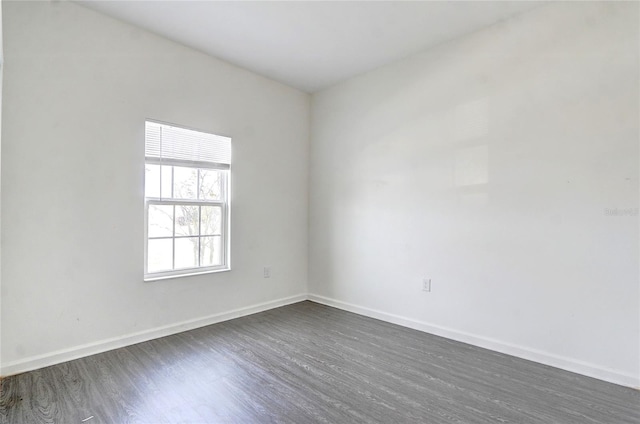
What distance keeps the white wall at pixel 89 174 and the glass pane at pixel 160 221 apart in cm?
16

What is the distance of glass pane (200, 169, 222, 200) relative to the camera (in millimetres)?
3381

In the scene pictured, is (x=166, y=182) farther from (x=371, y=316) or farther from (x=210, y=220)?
(x=371, y=316)

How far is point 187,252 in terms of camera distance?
327 centimetres

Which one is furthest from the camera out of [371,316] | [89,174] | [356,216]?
[356,216]

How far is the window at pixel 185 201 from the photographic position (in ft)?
9.87

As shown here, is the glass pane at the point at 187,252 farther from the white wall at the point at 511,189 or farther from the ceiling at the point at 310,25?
the ceiling at the point at 310,25

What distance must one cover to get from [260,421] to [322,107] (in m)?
3.55

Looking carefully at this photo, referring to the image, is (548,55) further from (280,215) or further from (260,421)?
(260,421)

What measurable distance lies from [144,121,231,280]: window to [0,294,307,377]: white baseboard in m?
0.49

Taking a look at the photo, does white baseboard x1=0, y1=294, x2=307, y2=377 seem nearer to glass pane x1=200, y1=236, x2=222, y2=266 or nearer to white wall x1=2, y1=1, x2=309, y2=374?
white wall x1=2, y1=1, x2=309, y2=374

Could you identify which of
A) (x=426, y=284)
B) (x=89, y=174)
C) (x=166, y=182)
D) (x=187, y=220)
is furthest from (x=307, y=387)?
(x=89, y=174)

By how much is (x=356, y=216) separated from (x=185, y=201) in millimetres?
1886

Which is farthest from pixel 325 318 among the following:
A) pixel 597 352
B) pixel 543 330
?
pixel 597 352

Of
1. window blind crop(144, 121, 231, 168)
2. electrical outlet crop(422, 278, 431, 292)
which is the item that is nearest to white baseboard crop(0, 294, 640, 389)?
electrical outlet crop(422, 278, 431, 292)
